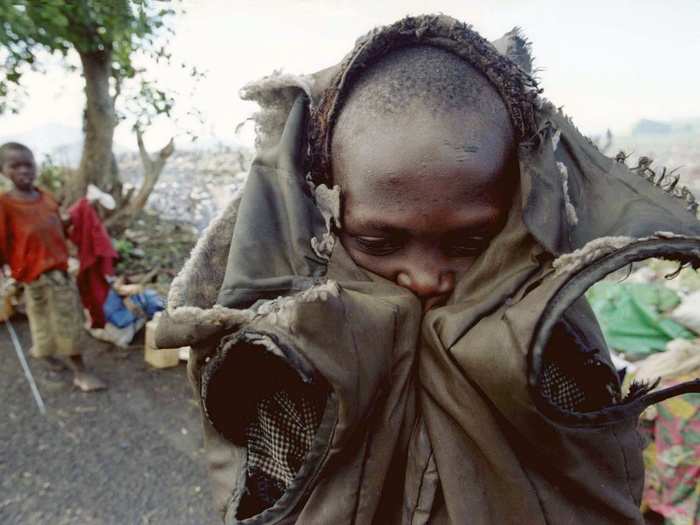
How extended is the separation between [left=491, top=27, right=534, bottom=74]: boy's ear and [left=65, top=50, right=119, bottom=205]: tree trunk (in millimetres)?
5981

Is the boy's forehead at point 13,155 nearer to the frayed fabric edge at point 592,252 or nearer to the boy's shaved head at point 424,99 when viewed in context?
the boy's shaved head at point 424,99

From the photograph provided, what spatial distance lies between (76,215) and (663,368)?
4739 mm

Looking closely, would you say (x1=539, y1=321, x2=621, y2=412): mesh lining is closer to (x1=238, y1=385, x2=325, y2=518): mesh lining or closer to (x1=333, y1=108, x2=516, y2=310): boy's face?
(x1=333, y1=108, x2=516, y2=310): boy's face

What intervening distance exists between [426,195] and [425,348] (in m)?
0.27

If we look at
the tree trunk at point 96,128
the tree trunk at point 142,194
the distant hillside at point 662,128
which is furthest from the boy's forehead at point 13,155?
the distant hillside at point 662,128

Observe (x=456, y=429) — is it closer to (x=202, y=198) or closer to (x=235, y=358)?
(x=235, y=358)

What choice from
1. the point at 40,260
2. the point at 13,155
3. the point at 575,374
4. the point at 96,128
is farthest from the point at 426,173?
the point at 96,128

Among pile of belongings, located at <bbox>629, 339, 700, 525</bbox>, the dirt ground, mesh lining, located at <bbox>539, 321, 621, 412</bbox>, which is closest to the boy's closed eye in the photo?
mesh lining, located at <bbox>539, 321, 621, 412</bbox>

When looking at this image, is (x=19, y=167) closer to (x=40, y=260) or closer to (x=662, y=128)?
(x=40, y=260)

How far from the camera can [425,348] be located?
0.92 m

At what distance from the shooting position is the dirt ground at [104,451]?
10.1ft

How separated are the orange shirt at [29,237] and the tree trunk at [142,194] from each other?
8.60ft

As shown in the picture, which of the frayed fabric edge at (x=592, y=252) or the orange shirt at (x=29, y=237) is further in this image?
the orange shirt at (x=29, y=237)

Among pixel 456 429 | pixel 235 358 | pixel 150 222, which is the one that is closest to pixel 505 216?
pixel 456 429
